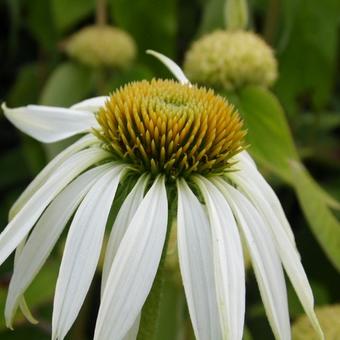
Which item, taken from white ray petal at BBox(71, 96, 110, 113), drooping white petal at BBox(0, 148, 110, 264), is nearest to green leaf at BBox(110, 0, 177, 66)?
white ray petal at BBox(71, 96, 110, 113)

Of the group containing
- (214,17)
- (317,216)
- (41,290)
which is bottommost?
(41,290)

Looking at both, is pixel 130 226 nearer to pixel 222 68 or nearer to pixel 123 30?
pixel 222 68

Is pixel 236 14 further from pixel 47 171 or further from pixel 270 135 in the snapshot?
pixel 47 171

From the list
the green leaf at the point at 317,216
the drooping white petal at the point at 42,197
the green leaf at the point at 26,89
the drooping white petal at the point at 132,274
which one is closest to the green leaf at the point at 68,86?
the green leaf at the point at 26,89

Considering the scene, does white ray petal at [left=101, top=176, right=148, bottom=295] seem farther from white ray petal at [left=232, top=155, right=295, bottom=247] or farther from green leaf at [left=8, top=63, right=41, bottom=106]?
green leaf at [left=8, top=63, right=41, bottom=106]

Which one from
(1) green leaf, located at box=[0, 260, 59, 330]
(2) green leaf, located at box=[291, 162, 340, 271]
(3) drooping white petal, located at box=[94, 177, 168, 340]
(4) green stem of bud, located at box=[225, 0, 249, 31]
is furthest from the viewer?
(4) green stem of bud, located at box=[225, 0, 249, 31]

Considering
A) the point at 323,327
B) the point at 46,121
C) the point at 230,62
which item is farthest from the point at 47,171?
the point at 230,62

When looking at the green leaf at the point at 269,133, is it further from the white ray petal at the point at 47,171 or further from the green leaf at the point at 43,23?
the green leaf at the point at 43,23

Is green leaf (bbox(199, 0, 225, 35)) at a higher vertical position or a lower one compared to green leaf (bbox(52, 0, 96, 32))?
lower
